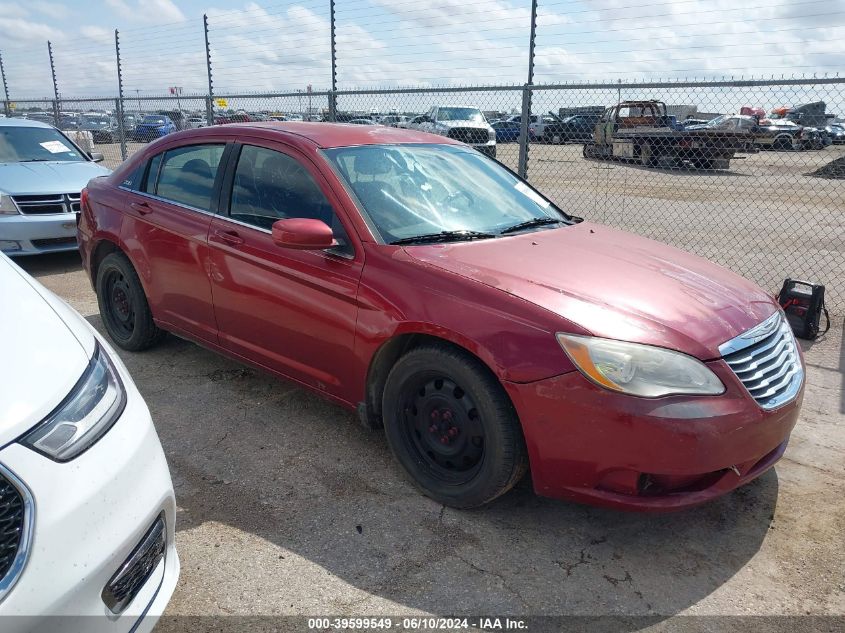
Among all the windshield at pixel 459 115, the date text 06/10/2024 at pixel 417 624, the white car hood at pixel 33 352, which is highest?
the windshield at pixel 459 115

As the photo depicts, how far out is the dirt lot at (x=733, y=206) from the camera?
810 centimetres

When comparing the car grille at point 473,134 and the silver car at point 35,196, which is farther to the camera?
the car grille at point 473,134

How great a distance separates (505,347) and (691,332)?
710mm

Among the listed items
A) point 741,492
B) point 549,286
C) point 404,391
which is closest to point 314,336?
point 404,391

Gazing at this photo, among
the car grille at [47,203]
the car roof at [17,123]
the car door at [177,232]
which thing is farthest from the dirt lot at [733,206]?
the car roof at [17,123]

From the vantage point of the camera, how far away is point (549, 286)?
8.79ft

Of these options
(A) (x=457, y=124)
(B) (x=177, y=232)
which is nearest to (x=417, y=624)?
(B) (x=177, y=232)

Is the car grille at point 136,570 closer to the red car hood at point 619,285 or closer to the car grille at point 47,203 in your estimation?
the red car hood at point 619,285

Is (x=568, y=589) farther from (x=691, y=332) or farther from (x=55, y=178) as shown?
(x=55, y=178)

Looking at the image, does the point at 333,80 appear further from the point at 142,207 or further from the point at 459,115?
the point at 459,115

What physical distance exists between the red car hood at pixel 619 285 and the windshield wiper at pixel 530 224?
3.6 inches

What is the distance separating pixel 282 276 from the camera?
3.32 metres

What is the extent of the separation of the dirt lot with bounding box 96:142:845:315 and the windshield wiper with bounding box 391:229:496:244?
4.25 m

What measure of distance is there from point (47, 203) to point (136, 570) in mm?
6345
